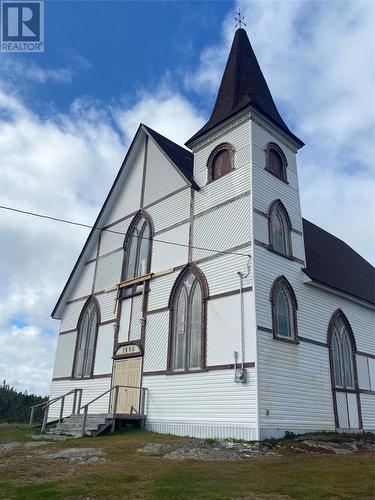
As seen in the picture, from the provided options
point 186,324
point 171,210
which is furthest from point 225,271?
point 171,210

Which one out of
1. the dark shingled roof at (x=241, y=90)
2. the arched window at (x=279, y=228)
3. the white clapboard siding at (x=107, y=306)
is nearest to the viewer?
the arched window at (x=279, y=228)

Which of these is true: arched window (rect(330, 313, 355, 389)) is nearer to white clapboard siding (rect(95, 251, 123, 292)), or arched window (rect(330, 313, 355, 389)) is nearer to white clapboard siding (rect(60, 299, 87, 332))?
white clapboard siding (rect(95, 251, 123, 292))

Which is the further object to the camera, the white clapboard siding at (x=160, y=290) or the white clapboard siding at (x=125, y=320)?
the white clapboard siding at (x=125, y=320)

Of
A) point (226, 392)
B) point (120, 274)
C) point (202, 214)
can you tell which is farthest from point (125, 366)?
point (202, 214)

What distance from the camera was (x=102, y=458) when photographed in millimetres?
9961

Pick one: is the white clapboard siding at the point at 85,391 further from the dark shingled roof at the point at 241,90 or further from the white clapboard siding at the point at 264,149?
the dark shingled roof at the point at 241,90

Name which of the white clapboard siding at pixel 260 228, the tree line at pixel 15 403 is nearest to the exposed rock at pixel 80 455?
the white clapboard siding at pixel 260 228

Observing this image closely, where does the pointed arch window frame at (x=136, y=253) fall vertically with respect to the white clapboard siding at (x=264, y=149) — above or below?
below

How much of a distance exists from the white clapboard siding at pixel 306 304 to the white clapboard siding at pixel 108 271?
8.13 meters

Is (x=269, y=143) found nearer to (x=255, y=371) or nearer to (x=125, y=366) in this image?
(x=255, y=371)

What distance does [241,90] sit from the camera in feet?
65.2

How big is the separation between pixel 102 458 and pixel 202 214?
33.3 ft

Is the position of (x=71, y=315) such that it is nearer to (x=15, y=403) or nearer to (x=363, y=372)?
(x=15, y=403)

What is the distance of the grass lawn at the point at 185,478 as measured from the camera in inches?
265
